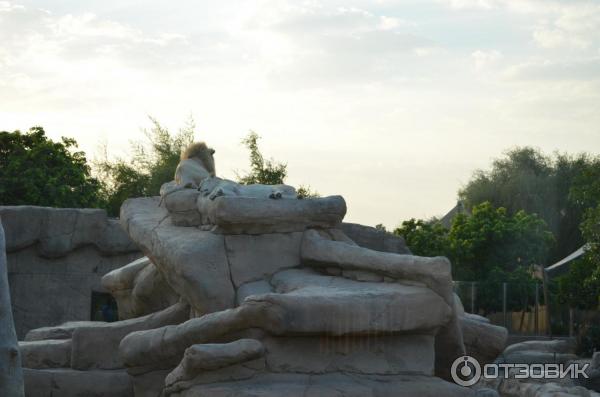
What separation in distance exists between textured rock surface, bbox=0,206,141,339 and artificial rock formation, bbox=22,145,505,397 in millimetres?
8532

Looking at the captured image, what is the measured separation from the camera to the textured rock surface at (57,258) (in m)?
19.7

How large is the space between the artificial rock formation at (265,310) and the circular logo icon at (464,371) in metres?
0.10

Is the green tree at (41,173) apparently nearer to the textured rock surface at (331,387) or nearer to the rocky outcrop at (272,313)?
the rocky outcrop at (272,313)

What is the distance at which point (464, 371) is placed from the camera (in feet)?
31.1

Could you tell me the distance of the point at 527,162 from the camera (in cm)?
4316

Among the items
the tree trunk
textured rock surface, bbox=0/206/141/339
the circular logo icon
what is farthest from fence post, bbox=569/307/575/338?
the tree trunk

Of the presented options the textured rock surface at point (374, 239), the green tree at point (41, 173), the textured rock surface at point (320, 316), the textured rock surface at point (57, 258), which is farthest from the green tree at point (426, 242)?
the textured rock surface at point (320, 316)

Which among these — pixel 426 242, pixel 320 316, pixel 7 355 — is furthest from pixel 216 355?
pixel 426 242

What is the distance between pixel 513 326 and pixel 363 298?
20379mm

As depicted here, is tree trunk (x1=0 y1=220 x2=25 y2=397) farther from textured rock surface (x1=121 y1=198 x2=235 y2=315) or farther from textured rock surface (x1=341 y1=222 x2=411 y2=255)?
textured rock surface (x1=341 y1=222 x2=411 y2=255)

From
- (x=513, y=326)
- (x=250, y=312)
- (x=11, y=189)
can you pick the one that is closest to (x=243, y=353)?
(x=250, y=312)

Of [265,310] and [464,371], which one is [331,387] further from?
[464,371]

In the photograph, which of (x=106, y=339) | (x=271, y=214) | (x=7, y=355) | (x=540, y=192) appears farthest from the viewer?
(x=540, y=192)

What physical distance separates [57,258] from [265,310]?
12.5m
